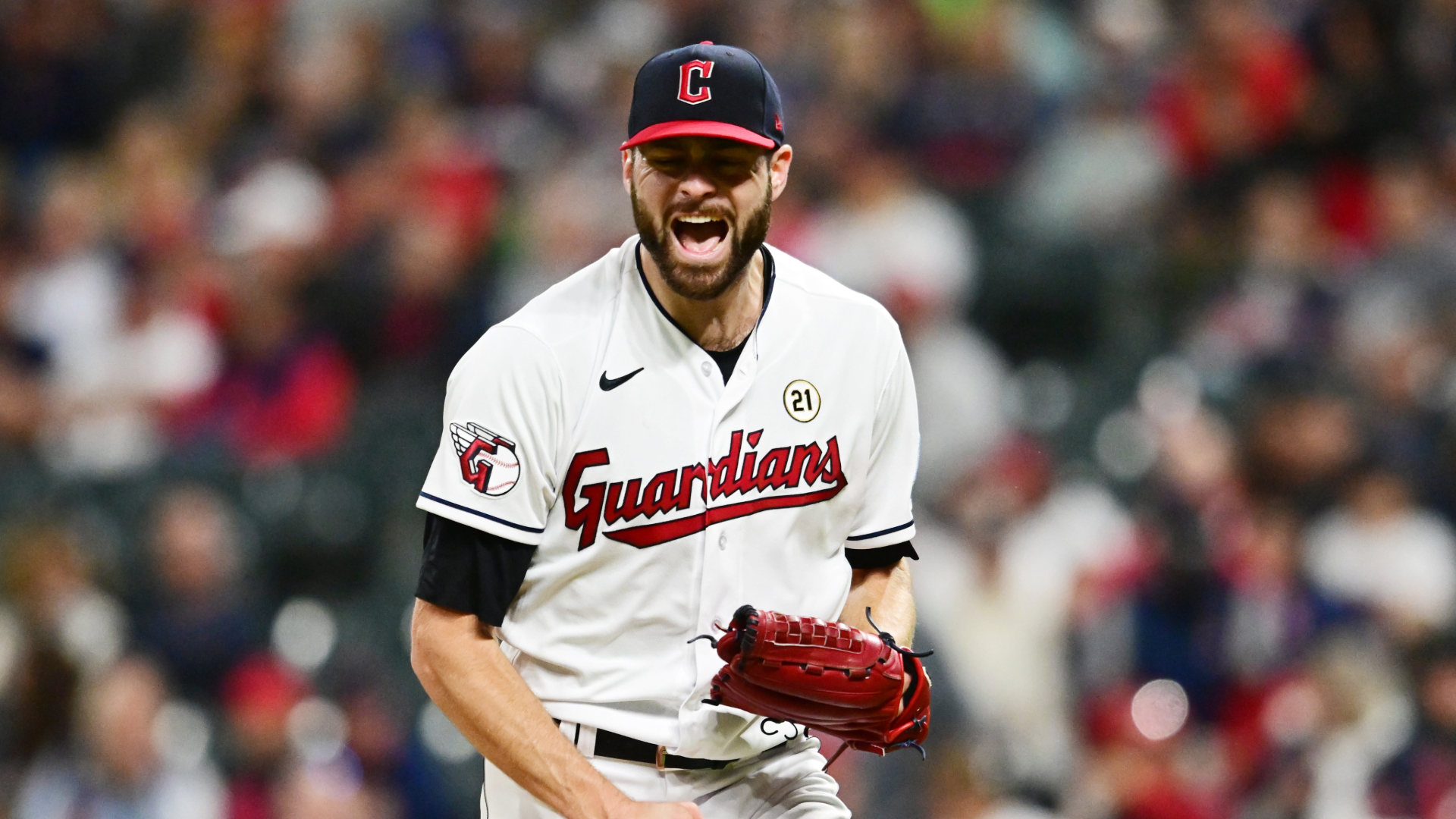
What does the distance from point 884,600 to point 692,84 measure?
0.99 metres

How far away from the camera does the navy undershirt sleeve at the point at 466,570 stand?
271cm

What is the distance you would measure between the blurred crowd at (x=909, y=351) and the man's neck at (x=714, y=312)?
2.70 metres

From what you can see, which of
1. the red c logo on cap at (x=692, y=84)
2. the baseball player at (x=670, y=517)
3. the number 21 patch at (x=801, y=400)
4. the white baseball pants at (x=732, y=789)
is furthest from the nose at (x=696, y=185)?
the white baseball pants at (x=732, y=789)

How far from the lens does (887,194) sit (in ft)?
A: 23.9

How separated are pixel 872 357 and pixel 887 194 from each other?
430 cm

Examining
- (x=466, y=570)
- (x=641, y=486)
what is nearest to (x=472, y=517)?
(x=466, y=570)

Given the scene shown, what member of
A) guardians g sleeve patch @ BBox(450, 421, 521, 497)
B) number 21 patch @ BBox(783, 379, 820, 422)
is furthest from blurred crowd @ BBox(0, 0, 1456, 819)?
guardians g sleeve patch @ BBox(450, 421, 521, 497)

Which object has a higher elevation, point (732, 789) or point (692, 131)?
point (692, 131)

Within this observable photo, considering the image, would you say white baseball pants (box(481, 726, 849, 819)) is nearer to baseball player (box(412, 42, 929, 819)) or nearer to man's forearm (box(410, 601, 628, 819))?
baseball player (box(412, 42, 929, 819))

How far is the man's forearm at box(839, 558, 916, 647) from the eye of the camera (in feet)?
10.3

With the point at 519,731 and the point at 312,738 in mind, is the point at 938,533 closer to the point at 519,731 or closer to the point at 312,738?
the point at 312,738

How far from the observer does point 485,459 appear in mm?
2715

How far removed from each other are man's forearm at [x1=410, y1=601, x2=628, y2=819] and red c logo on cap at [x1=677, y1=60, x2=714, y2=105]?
888 millimetres

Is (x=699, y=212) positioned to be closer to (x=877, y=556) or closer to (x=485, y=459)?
(x=485, y=459)
